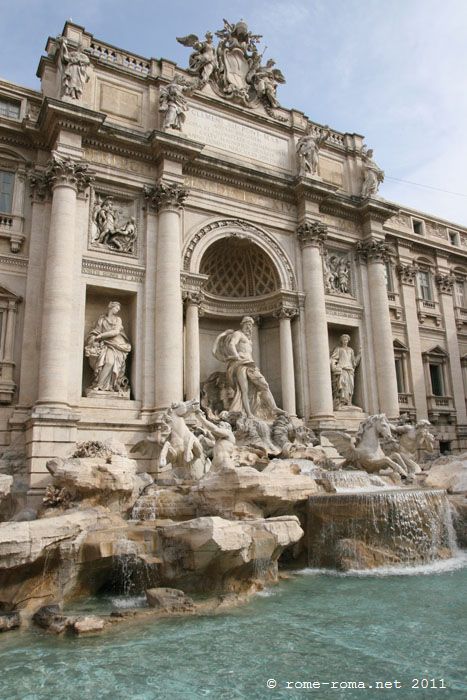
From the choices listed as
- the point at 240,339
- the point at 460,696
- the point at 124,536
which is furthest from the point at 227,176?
the point at 460,696

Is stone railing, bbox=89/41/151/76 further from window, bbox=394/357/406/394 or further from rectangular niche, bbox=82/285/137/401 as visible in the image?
window, bbox=394/357/406/394

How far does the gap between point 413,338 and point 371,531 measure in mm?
13986

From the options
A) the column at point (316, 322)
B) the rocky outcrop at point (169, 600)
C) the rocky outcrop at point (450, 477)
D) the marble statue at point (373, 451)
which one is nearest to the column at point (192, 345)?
the column at point (316, 322)

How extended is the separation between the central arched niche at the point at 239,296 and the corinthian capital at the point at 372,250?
13.6 ft

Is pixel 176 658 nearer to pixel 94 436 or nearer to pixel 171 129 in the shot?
pixel 94 436

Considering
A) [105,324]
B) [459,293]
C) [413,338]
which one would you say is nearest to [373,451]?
[105,324]

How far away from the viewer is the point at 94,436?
46.6ft

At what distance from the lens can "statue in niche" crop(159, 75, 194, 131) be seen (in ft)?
56.0

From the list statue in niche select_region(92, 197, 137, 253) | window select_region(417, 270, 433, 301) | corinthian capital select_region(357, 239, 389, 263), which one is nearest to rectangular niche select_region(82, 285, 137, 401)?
statue in niche select_region(92, 197, 137, 253)

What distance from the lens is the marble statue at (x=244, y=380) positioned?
1678cm

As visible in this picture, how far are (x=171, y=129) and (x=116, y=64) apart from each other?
287 centimetres

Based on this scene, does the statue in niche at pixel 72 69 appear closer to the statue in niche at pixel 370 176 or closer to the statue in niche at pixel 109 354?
the statue in niche at pixel 109 354

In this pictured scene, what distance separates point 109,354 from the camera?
49.8 feet

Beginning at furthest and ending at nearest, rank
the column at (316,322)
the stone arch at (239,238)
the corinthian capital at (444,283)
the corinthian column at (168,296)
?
the corinthian capital at (444,283) → the column at (316,322) → the stone arch at (239,238) → the corinthian column at (168,296)
